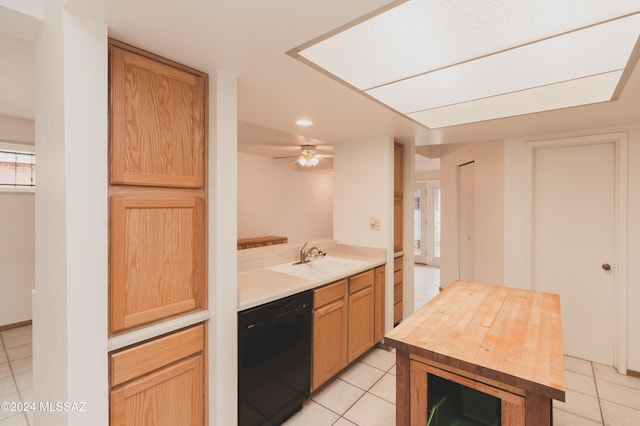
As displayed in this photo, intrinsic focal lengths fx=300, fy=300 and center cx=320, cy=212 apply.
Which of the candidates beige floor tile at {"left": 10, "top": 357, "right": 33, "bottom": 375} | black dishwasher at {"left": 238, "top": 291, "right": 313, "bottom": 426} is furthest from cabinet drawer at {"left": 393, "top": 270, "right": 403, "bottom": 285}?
beige floor tile at {"left": 10, "top": 357, "right": 33, "bottom": 375}

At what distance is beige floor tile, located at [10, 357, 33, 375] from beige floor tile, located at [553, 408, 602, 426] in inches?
170

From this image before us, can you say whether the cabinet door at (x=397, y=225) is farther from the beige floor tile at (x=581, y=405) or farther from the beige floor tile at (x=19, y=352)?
the beige floor tile at (x=19, y=352)

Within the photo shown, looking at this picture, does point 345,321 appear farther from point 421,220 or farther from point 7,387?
point 421,220

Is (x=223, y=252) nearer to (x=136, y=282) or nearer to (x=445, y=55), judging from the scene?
(x=136, y=282)

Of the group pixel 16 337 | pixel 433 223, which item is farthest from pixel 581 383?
pixel 16 337

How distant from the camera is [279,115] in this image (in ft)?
8.01

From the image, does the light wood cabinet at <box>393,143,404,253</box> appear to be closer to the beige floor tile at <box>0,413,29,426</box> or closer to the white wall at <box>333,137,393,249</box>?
the white wall at <box>333,137,393,249</box>

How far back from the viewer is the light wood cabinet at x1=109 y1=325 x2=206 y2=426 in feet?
4.38

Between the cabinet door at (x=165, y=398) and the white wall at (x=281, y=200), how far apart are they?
417 centimetres

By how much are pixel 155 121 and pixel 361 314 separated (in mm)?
2278

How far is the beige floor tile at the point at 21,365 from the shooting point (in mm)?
2696

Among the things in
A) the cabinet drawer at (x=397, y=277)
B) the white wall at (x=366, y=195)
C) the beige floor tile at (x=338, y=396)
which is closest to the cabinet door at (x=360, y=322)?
the beige floor tile at (x=338, y=396)

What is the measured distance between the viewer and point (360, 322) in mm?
2799

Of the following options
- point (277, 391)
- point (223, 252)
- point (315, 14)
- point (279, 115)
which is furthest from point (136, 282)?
point (279, 115)
